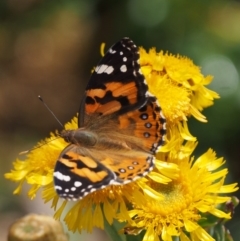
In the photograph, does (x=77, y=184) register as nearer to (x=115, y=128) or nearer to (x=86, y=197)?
(x=86, y=197)

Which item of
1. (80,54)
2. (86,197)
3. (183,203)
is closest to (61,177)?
(86,197)

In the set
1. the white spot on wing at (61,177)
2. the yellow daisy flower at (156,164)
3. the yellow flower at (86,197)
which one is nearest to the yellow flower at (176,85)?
the yellow daisy flower at (156,164)

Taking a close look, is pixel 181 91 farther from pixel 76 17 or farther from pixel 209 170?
pixel 76 17

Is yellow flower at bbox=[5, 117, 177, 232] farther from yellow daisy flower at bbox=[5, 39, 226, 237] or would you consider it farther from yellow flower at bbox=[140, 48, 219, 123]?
yellow flower at bbox=[140, 48, 219, 123]

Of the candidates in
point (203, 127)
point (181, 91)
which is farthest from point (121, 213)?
point (203, 127)

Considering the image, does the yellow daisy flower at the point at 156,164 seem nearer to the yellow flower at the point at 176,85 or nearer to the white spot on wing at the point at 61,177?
the yellow flower at the point at 176,85

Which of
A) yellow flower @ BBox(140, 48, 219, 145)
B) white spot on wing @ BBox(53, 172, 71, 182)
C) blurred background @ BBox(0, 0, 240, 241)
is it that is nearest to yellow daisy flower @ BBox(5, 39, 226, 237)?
yellow flower @ BBox(140, 48, 219, 145)
